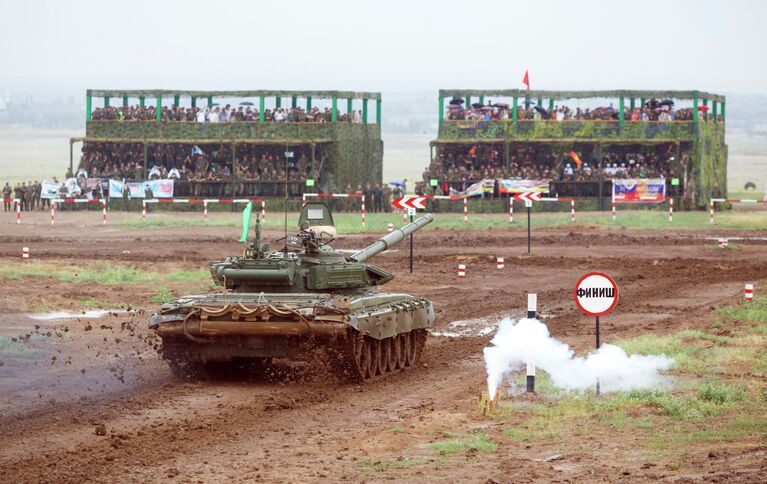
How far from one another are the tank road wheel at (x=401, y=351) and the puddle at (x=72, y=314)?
23.6ft

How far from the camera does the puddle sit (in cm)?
2636

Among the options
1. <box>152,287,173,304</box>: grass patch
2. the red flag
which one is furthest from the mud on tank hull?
the red flag

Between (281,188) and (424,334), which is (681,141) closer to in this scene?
(281,188)

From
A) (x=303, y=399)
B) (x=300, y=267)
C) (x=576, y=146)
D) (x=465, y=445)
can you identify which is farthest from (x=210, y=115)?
(x=465, y=445)

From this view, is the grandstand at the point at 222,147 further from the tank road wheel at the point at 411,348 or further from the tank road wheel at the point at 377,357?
the tank road wheel at the point at 377,357

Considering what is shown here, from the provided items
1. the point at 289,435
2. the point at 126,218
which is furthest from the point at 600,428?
the point at 126,218

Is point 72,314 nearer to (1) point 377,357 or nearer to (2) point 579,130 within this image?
(1) point 377,357

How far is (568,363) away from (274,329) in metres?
3.87

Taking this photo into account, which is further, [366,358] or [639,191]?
[639,191]

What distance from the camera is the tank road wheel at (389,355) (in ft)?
68.8

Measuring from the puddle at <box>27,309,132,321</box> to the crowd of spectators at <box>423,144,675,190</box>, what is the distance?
30888mm

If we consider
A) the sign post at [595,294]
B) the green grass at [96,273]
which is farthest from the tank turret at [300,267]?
the green grass at [96,273]

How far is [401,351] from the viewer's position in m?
21.7

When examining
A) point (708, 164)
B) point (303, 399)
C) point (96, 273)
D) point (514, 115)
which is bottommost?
point (303, 399)
